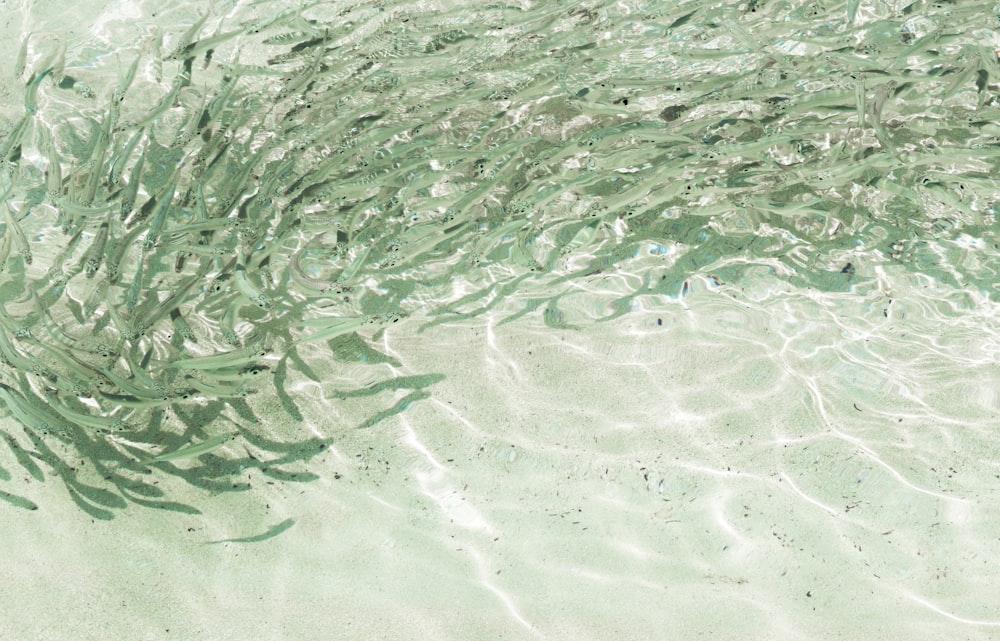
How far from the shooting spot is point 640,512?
291 centimetres

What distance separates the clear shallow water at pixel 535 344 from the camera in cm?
271

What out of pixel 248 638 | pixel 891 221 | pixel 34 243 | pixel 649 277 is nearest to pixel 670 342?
pixel 649 277

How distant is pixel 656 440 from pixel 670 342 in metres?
0.56

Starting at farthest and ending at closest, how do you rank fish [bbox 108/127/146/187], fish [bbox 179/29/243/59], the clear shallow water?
fish [bbox 179/29/243/59]
fish [bbox 108/127/146/187]
the clear shallow water

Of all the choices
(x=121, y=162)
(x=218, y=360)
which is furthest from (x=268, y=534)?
(x=121, y=162)

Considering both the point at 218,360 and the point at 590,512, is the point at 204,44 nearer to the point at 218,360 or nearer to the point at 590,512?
the point at 218,360

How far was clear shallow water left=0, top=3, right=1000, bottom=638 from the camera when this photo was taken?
2711mm

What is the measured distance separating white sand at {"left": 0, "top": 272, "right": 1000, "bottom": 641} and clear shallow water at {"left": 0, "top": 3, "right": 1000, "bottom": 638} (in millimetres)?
13

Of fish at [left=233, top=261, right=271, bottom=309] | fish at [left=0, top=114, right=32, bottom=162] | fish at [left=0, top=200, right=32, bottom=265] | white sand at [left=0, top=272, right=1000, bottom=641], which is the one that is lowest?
white sand at [left=0, top=272, right=1000, bottom=641]

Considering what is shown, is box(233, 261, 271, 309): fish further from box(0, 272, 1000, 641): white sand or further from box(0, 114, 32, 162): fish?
box(0, 114, 32, 162): fish

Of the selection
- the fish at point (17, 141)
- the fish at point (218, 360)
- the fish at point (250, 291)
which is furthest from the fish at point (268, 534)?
the fish at point (17, 141)

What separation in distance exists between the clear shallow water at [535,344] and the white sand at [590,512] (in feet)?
0.04

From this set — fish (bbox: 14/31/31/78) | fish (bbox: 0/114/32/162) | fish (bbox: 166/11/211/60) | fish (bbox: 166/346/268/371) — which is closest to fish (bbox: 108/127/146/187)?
fish (bbox: 0/114/32/162)

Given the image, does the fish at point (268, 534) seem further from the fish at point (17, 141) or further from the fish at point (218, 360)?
the fish at point (17, 141)
